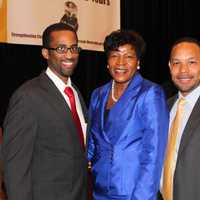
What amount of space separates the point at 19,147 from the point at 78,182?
0.42 meters

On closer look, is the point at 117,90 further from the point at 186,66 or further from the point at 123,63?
the point at 186,66

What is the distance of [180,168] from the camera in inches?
101

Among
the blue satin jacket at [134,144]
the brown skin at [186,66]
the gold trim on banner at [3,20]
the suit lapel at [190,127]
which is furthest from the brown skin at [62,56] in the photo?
the gold trim on banner at [3,20]

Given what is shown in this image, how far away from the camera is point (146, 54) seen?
5.88 meters

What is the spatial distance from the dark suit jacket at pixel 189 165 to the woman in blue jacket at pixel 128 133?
10 cm

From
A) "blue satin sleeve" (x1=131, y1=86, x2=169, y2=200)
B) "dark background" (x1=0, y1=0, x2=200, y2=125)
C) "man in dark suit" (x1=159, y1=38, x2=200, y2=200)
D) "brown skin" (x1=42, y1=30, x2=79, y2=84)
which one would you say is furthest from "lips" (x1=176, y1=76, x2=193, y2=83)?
"dark background" (x1=0, y1=0, x2=200, y2=125)

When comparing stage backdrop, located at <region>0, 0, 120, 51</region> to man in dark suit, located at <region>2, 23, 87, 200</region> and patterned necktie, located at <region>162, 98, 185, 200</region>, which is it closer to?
man in dark suit, located at <region>2, 23, 87, 200</region>

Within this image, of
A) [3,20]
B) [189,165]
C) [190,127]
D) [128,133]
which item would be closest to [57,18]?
[3,20]

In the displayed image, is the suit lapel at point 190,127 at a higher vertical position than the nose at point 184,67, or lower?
lower

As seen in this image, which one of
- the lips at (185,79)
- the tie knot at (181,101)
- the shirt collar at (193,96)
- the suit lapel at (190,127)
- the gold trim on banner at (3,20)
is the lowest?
the suit lapel at (190,127)

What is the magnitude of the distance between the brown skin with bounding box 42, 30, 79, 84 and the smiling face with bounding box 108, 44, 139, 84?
229 mm

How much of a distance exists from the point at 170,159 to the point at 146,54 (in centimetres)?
332

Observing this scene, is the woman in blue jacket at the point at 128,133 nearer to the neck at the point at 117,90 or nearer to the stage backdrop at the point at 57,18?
the neck at the point at 117,90

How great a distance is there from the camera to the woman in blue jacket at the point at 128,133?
2.58m
